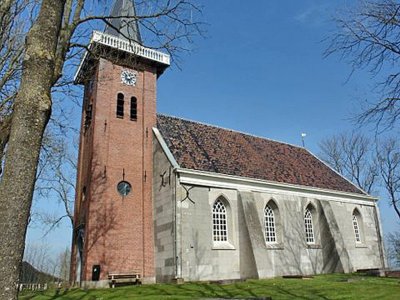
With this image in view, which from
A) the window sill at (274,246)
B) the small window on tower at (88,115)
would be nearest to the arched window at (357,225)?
the window sill at (274,246)

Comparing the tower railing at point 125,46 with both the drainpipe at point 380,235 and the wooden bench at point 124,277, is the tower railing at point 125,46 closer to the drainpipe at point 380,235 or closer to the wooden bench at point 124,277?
the wooden bench at point 124,277

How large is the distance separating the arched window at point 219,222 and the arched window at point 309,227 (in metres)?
6.96

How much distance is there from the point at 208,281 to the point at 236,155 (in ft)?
30.1

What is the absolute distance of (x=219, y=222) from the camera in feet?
72.0

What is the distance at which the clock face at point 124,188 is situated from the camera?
2141 cm

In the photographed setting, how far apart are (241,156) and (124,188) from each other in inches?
337

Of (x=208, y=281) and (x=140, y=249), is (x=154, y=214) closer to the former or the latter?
(x=140, y=249)

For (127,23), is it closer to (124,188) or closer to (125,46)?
(124,188)

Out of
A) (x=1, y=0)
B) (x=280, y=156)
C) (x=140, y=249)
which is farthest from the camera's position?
(x=280, y=156)

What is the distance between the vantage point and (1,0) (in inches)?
378

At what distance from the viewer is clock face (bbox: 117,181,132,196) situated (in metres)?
21.4

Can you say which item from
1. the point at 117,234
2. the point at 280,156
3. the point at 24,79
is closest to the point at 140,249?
the point at 117,234

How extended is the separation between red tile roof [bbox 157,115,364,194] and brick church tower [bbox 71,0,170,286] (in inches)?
80.7

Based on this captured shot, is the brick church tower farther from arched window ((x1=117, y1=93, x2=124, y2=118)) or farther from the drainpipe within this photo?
the drainpipe
